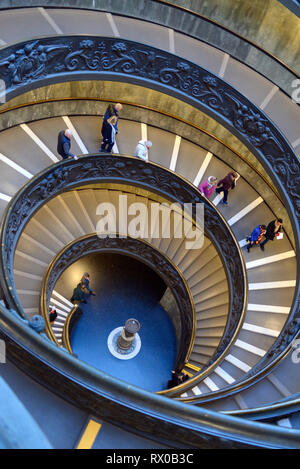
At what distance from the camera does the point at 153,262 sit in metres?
12.9

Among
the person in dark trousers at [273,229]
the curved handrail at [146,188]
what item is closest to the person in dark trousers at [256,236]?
the person in dark trousers at [273,229]

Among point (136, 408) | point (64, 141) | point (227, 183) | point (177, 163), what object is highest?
point (177, 163)

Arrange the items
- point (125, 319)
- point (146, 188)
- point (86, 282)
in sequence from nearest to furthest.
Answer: point (146, 188) → point (86, 282) → point (125, 319)

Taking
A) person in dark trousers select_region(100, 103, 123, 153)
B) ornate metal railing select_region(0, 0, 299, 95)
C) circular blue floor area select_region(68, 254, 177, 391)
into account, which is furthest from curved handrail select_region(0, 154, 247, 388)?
ornate metal railing select_region(0, 0, 299, 95)

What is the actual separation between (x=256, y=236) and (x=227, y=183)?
1736 millimetres

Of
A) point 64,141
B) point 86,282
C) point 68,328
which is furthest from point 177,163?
point 68,328

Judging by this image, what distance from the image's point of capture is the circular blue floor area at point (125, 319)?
11812 mm

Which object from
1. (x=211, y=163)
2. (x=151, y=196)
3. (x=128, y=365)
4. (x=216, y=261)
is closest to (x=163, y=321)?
(x=128, y=365)

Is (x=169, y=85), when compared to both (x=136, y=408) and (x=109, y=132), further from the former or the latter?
(x=136, y=408)

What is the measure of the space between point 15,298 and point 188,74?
6987mm

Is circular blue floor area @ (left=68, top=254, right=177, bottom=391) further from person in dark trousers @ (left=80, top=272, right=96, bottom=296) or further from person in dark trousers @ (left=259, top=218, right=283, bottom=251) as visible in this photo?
person in dark trousers @ (left=259, top=218, right=283, bottom=251)

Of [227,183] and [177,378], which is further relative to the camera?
[177,378]

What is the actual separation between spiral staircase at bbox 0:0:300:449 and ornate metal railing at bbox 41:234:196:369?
8 centimetres

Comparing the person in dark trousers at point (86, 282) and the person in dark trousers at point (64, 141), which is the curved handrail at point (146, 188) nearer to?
the person in dark trousers at point (64, 141)
